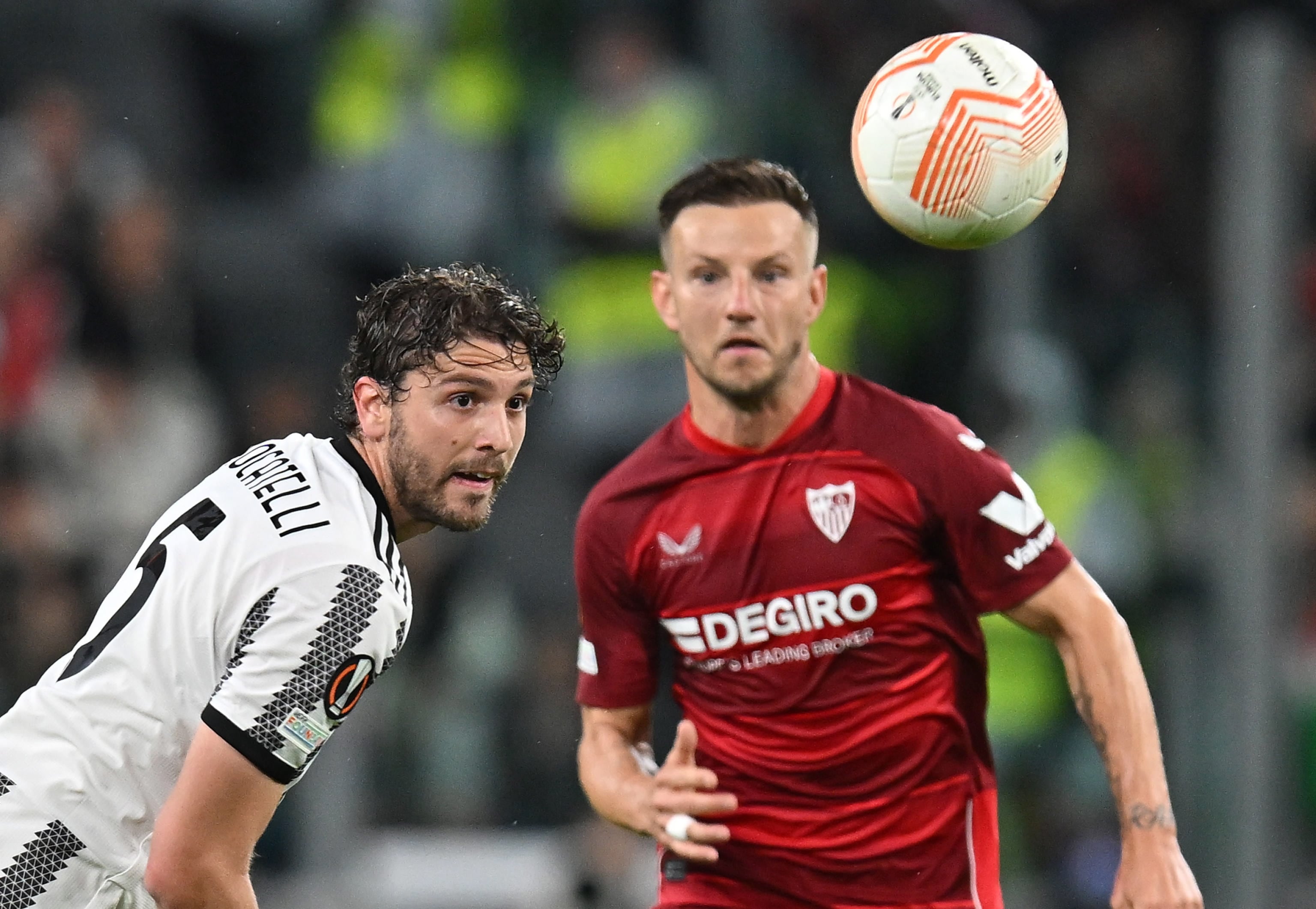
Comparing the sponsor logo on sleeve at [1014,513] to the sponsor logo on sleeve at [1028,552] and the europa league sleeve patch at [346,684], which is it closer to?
the sponsor logo on sleeve at [1028,552]

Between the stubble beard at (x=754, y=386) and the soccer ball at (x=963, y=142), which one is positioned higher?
the soccer ball at (x=963, y=142)

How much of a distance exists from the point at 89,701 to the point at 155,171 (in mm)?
7428

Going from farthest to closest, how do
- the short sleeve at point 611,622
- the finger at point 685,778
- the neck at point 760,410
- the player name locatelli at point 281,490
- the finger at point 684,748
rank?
the short sleeve at point 611,622 → the neck at point 760,410 → the finger at point 684,748 → the finger at point 685,778 → the player name locatelli at point 281,490

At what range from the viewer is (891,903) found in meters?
4.57

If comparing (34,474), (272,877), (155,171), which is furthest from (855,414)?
(155,171)

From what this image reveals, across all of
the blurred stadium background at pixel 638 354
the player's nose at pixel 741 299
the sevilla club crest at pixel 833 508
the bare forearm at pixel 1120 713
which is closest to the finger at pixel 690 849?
the sevilla club crest at pixel 833 508

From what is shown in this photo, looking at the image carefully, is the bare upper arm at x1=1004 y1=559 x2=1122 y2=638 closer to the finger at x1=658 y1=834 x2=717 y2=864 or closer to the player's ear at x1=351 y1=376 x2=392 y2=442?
the finger at x1=658 y1=834 x2=717 y2=864

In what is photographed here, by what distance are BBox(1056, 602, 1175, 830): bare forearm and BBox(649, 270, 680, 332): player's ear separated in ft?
4.23

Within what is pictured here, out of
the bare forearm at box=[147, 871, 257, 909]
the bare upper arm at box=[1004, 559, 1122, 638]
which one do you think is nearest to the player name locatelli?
the bare forearm at box=[147, 871, 257, 909]

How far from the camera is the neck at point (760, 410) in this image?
4.71m

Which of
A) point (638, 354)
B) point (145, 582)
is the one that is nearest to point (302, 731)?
point (145, 582)

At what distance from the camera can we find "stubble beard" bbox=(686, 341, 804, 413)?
15.2 ft

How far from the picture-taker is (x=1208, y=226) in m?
8.71

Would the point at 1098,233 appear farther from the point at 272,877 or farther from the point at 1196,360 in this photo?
the point at 272,877
